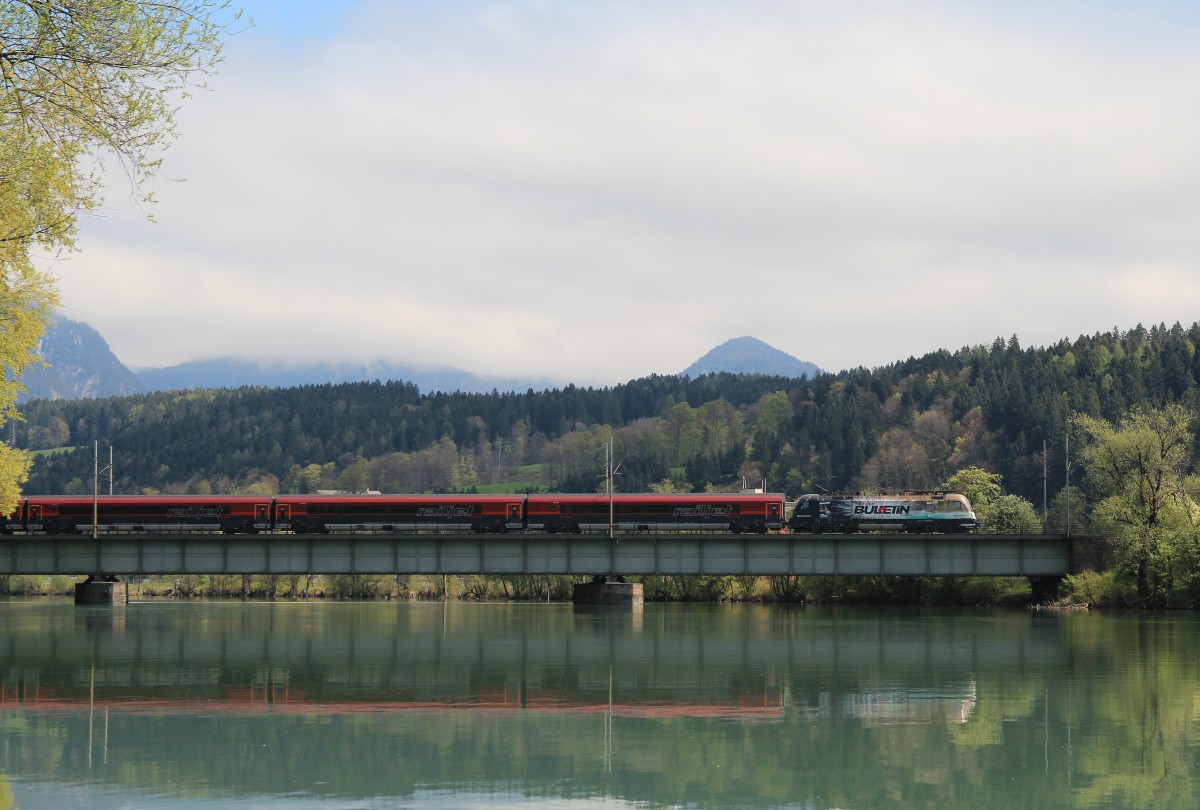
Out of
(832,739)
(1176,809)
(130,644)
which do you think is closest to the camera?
(1176,809)

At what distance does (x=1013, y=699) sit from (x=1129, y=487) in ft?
209

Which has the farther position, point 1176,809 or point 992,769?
point 992,769

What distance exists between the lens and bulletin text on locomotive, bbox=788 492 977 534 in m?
96.1

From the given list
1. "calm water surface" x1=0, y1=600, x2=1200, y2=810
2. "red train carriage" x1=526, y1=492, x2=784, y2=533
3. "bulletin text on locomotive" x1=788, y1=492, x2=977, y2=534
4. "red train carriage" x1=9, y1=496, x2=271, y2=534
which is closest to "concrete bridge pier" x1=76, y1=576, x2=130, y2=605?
"red train carriage" x1=9, y1=496, x2=271, y2=534

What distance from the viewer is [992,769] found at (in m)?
22.7

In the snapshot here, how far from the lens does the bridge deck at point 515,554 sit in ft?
301

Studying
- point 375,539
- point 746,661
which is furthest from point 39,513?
point 746,661

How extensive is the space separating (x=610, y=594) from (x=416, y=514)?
1529 centimetres

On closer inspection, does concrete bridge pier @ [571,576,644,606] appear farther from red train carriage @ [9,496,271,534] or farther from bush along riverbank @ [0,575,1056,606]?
red train carriage @ [9,496,271,534]

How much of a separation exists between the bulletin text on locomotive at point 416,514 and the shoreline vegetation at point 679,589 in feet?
43.0

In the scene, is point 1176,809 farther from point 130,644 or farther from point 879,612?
point 879,612

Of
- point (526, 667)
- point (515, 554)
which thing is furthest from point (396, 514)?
point (526, 667)

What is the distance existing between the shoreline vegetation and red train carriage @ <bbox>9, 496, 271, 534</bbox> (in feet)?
96.6

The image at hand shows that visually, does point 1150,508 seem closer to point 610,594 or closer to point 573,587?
point 610,594
